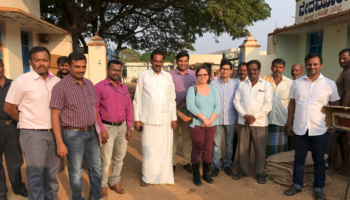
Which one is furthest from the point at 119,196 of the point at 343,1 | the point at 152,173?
the point at 343,1

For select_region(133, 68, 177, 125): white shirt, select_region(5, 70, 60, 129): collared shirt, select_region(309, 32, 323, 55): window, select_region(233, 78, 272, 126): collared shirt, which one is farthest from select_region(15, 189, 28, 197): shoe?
select_region(309, 32, 323, 55): window

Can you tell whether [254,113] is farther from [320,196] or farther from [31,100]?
[31,100]

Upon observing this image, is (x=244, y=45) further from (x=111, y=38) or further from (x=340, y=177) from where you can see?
(x=111, y=38)

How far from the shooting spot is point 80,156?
2.60m

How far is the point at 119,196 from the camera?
322 cm

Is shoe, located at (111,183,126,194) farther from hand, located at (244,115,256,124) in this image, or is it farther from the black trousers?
hand, located at (244,115,256,124)

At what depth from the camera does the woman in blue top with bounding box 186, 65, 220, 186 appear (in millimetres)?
3428

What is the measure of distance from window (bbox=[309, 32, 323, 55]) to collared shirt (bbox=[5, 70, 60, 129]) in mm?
8063

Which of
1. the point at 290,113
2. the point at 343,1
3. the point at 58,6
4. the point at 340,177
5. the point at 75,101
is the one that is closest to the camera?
the point at 75,101

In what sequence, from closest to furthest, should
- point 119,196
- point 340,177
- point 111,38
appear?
point 119,196 < point 340,177 < point 111,38

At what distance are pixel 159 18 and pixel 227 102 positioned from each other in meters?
11.0

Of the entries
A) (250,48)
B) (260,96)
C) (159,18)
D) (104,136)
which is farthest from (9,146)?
(159,18)

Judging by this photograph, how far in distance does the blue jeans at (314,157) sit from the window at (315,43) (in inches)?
222

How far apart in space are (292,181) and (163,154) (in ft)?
6.33
